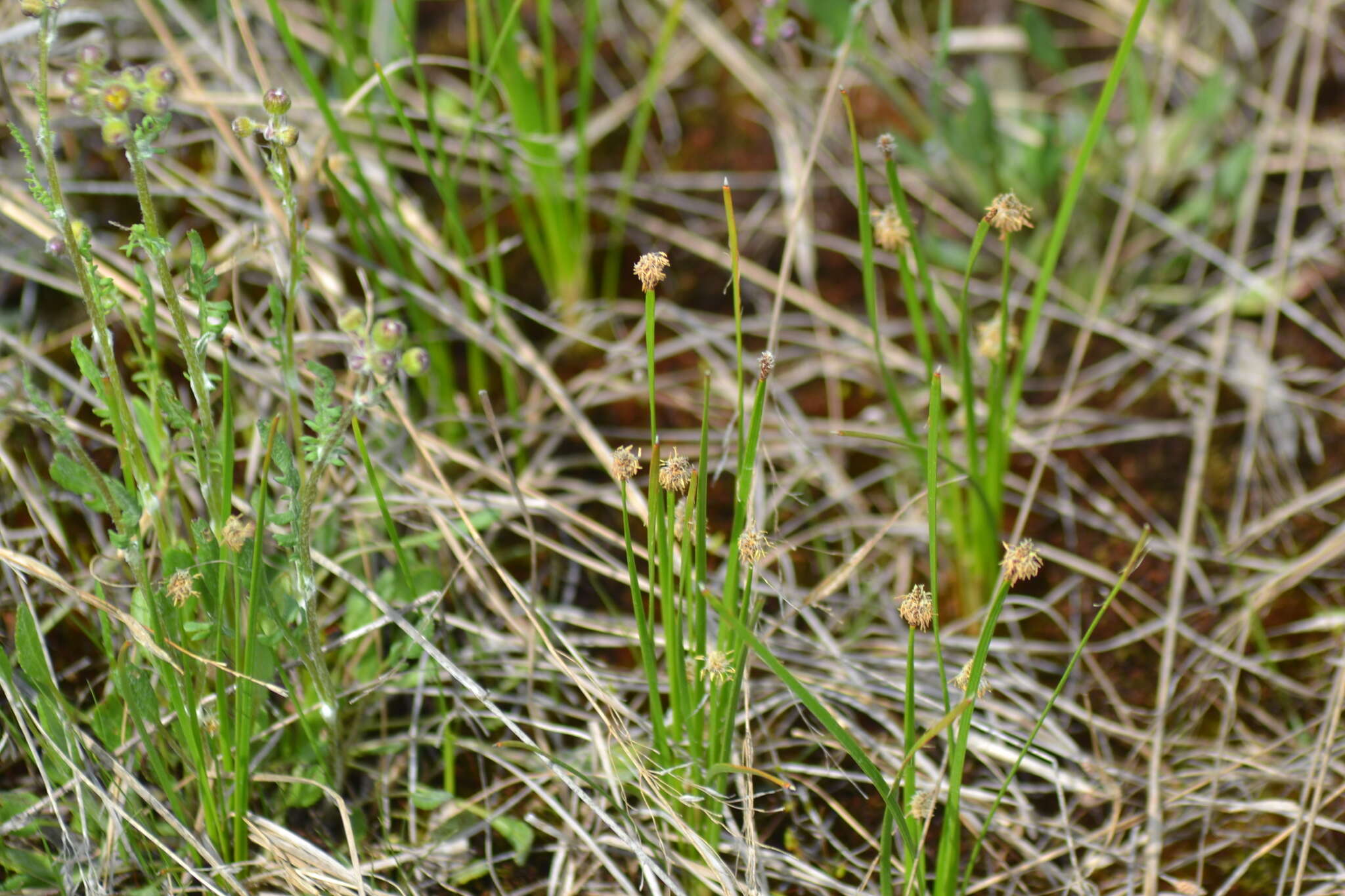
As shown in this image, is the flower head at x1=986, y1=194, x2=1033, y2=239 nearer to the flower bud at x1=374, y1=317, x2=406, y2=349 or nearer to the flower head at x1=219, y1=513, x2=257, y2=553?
the flower bud at x1=374, y1=317, x2=406, y2=349

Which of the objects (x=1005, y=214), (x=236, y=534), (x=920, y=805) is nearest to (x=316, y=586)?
(x=236, y=534)

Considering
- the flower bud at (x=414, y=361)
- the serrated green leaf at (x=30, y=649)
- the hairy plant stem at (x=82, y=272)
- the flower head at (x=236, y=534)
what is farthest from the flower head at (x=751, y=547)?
the serrated green leaf at (x=30, y=649)

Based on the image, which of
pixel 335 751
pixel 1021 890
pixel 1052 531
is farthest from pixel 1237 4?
pixel 335 751

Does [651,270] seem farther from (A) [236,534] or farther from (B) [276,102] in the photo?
(A) [236,534]

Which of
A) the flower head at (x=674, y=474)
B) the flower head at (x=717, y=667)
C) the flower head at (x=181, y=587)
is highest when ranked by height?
the flower head at (x=674, y=474)

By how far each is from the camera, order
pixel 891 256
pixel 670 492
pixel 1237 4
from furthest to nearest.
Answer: pixel 1237 4 < pixel 891 256 < pixel 670 492

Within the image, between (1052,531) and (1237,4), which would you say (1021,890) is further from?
(1237,4)

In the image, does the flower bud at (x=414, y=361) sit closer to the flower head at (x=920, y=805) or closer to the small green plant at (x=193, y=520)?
the small green plant at (x=193, y=520)
